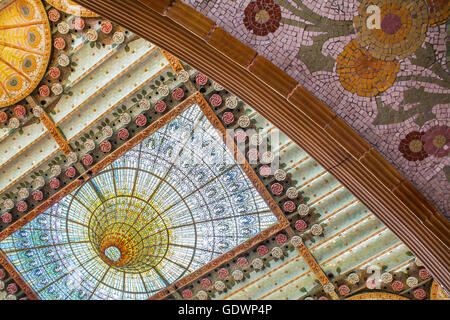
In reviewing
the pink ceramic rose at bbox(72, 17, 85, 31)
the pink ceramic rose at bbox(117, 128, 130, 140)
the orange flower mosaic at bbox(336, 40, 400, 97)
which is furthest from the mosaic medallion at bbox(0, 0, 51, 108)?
the orange flower mosaic at bbox(336, 40, 400, 97)

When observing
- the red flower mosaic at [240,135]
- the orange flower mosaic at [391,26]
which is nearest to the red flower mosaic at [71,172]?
the red flower mosaic at [240,135]

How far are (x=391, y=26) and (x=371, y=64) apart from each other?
37 cm

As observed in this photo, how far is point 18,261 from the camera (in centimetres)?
860

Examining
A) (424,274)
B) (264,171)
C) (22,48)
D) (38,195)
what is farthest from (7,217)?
(424,274)

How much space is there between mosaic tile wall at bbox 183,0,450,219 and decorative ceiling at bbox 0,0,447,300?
2972mm

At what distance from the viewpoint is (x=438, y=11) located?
147 inches

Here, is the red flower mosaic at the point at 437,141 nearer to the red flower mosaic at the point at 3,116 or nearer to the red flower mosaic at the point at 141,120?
the red flower mosaic at the point at 141,120

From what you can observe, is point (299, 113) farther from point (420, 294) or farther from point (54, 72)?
point (420, 294)

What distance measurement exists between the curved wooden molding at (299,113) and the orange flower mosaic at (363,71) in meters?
0.35

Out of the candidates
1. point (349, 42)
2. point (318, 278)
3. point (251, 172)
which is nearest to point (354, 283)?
point (318, 278)

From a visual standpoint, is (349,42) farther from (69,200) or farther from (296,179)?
(69,200)

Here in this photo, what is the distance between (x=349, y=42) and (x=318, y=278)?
16.7ft

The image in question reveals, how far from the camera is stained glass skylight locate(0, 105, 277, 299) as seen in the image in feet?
24.5

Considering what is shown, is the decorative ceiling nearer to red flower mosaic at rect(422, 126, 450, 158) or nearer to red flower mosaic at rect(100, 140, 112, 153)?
red flower mosaic at rect(100, 140, 112, 153)
